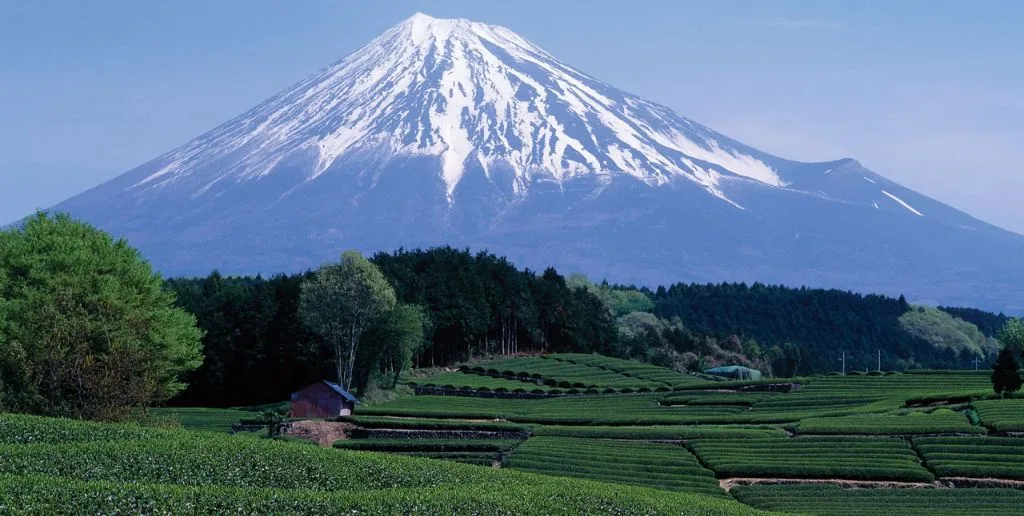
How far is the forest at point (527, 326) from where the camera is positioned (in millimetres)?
98375

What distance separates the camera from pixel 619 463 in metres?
54.8

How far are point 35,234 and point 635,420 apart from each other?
3076cm

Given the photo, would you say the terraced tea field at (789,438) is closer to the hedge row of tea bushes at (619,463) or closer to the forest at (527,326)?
the hedge row of tea bushes at (619,463)

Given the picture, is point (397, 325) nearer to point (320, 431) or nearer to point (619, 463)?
point (320, 431)

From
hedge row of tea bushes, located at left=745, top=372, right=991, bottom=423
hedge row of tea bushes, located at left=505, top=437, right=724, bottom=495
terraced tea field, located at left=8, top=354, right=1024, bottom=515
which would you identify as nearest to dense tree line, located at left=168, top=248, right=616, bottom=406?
terraced tea field, located at left=8, top=354, right=1024, bottom=515

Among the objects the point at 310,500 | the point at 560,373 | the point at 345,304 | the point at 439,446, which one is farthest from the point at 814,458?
the point at 560,373

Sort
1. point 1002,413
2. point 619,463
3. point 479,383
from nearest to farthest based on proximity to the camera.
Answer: point 619,463
point 1002,413
point 479,383

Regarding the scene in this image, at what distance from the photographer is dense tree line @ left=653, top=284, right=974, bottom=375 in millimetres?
170375

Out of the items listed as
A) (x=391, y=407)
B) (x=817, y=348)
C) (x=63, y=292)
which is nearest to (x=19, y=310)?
(x=63, y=292)

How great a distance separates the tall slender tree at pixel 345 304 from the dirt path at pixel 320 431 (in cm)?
2033

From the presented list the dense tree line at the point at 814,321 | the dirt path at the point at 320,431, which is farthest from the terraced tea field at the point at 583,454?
the dense tree line at the point at 814,321

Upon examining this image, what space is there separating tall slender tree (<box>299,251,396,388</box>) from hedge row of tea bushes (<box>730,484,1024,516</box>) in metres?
44.9

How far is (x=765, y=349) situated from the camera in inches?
6078

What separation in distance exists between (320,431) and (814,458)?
24.3 m
